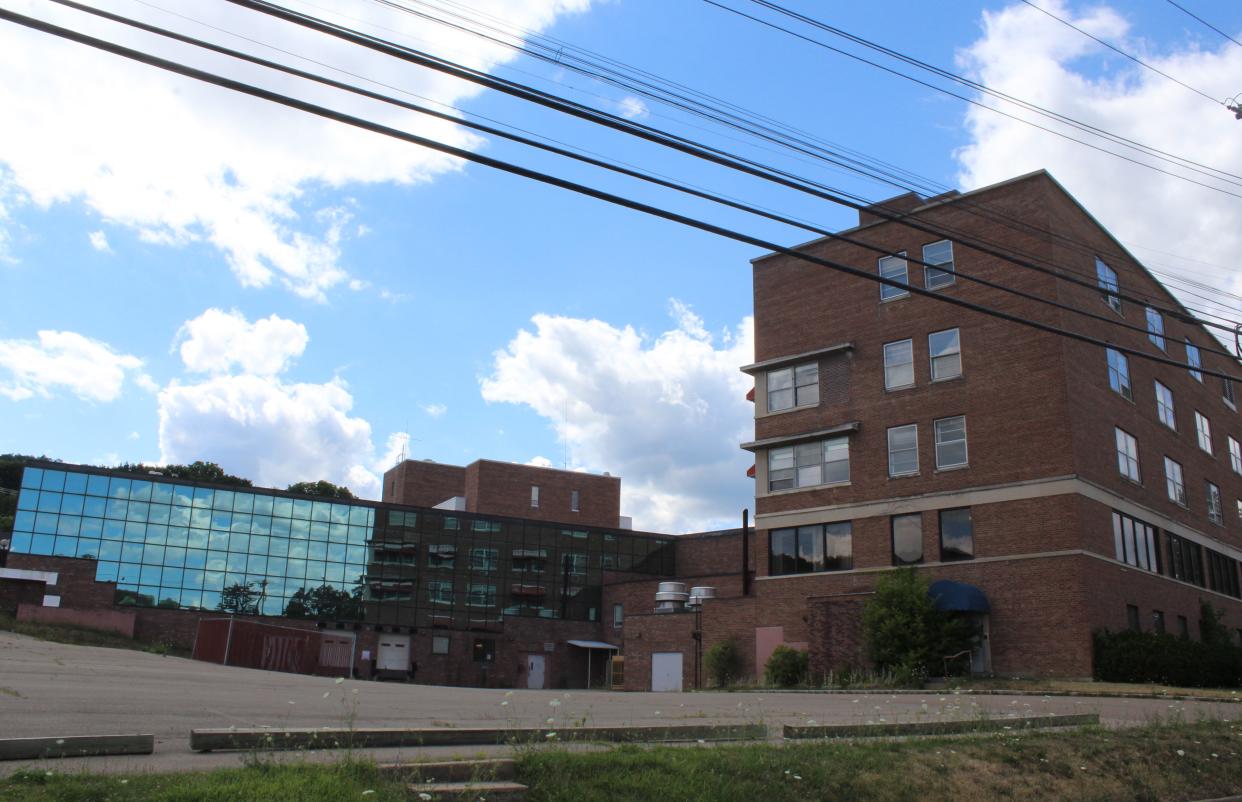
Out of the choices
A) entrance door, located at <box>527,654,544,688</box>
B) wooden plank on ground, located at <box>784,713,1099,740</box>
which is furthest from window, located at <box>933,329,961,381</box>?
entrance door, located at <box>527,654,544,688</box>

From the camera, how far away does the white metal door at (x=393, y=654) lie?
208 feet

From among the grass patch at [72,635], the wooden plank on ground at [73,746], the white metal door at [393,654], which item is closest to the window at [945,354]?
the wooden plank on ground at [73,746]

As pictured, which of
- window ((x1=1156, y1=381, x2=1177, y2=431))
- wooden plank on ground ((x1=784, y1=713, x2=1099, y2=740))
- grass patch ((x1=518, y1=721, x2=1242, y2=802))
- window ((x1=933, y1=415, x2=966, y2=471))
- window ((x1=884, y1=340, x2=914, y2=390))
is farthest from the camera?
window ((x1=1156, y1=381, x2=1177, y2=431))

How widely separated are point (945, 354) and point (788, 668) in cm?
1213

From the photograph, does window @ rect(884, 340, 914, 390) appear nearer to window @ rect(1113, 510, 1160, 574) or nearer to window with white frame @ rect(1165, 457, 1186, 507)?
window @ rect(1113, 510, 1160, 574)

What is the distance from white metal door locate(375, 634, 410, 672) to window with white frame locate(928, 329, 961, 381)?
40.5 meters

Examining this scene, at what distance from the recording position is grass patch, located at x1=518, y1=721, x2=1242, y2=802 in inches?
354

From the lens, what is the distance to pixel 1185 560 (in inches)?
1574

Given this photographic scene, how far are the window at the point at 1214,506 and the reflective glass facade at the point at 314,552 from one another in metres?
35.4

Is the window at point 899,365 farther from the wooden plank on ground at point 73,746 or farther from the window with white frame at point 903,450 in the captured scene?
the wooden plank on ground at point 73,746

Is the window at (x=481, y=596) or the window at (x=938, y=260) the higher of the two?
the window at (x=938, y=260)

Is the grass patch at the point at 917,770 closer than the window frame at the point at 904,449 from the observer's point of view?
Yes

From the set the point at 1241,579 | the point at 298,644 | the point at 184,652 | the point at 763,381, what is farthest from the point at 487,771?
the point at 184,652

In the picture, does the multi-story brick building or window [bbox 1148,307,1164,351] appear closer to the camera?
the multi-story brick building
